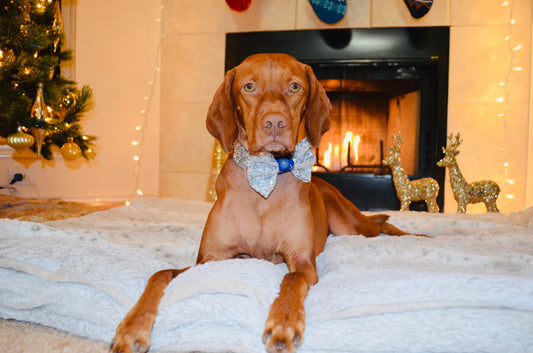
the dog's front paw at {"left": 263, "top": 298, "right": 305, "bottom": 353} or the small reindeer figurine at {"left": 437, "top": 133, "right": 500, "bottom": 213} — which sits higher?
the small reindeer figurine at {"left": 437, "top": 133, "right": 500, "bottom": 213}

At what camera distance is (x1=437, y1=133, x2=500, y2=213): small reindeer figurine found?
3619mm

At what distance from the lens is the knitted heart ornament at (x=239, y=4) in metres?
4.39

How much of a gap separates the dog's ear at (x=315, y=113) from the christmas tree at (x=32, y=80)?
2381 mm

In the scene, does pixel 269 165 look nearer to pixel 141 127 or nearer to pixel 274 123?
pixel 274 123

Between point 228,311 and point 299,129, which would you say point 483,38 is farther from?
point 228,311

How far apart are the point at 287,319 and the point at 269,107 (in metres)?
0.75

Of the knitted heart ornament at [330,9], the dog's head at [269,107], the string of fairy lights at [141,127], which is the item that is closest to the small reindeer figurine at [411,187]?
the knitted heart ornament at [330,9]

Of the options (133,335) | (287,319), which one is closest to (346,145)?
(287,319)

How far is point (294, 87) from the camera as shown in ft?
5.39

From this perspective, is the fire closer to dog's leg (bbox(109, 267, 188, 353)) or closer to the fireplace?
the fireplace

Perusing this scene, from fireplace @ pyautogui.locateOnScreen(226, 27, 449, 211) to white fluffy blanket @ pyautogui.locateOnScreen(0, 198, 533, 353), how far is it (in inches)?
104

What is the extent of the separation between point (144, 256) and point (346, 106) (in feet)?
11.5

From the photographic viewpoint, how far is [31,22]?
3197 millimetres

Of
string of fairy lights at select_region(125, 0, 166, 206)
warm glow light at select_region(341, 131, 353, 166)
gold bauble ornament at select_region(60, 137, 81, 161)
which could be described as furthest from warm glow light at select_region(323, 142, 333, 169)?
gold bauble ornament at select_region(60, 137, 81, 161)
